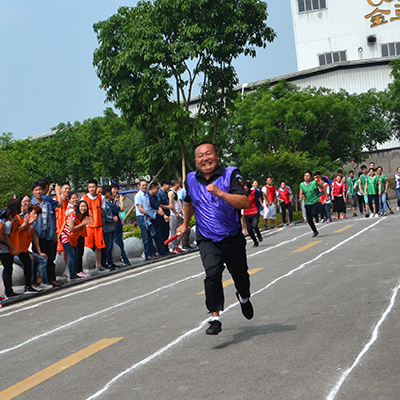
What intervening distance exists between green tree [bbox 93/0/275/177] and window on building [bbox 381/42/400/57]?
43978mm

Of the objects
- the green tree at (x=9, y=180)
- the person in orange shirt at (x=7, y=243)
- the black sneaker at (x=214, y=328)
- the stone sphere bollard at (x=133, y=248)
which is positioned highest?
the green tree at (x=9, y=180)

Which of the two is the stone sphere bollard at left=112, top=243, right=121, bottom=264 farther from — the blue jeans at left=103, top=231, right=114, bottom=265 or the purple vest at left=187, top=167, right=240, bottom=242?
the purple vest at left=187, top=167, right=240, bottom=242

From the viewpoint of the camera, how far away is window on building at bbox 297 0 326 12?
76562mm

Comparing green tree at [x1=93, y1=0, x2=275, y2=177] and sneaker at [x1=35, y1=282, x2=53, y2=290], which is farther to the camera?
green tree at [x1=93, y1=0, x2=275, y2=177]

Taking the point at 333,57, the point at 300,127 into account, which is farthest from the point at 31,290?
the point at 333,57

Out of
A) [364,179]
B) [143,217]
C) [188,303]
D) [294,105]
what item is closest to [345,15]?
[294,105]

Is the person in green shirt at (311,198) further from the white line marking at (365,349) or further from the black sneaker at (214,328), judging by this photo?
the black sneaker at (214,328)

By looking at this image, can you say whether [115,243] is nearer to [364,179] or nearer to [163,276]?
[163,276]

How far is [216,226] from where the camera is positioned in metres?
7.38

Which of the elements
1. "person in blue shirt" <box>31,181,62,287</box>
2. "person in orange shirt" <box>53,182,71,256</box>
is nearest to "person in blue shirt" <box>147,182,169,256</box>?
"person in orange shirt" <box>53,182,71,256</box>

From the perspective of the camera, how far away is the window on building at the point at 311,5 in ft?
251

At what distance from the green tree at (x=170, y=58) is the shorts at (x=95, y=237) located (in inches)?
676

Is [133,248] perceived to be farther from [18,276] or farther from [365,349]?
[365,349]

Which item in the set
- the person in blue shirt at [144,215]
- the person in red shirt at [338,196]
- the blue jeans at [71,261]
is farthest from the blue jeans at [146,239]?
the person in red shirt at [338,196]
